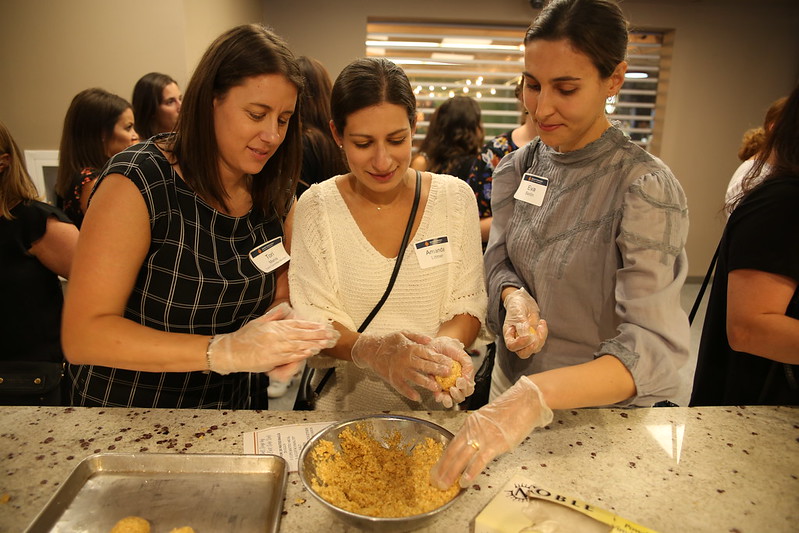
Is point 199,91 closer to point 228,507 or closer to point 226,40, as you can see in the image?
point 226,40

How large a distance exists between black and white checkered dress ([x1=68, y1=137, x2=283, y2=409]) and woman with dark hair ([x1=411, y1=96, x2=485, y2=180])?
1804 millimetres

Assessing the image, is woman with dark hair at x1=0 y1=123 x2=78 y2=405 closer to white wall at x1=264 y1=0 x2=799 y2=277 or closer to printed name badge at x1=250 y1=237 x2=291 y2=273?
printed name badge at x1=250 y1=237 x2=291 y2=273

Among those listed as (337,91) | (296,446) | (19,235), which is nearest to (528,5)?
(337,91)

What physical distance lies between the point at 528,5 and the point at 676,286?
4982 millimetres

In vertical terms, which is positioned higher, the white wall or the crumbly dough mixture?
the white wall

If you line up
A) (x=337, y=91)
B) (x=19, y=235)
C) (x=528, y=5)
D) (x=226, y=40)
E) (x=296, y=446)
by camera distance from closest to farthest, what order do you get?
1. (x=296, y=446)
2. (x=226, y=40)
3. (x=337, y=91)
4. (x=19, y=235)
5. (x=528, y=5)

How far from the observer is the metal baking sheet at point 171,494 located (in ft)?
3.00

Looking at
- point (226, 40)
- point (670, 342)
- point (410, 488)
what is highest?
point (226, 40)

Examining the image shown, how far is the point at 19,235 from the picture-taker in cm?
188

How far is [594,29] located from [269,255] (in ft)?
3.48

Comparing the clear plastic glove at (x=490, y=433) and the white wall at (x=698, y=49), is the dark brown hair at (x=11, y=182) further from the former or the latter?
the white wall at (x=698, y=49)

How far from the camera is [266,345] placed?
125cm

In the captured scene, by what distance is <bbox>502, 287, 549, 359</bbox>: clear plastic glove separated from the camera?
130cm

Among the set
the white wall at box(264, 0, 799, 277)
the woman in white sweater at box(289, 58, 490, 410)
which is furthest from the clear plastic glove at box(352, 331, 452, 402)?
the white wall at box(264, 0, 799, 277)
